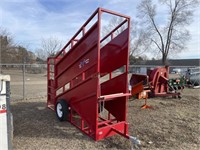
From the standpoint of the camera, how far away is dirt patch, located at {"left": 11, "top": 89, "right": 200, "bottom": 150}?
3.94 meters

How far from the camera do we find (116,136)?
172 inches

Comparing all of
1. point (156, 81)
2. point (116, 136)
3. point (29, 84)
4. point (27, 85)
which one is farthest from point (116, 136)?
point (29, 84)

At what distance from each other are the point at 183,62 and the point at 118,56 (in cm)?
6334

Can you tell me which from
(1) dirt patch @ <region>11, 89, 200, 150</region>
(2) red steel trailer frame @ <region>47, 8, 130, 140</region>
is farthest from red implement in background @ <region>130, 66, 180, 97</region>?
(2) red steel trailer frame @ <region>47, 8, 130, 140</region>

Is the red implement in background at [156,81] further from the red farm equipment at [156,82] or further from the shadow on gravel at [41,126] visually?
the shadow on gravel at [41,126]

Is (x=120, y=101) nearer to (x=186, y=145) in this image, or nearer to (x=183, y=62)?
(x=186, y=145)

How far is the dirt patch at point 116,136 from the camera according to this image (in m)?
3.94

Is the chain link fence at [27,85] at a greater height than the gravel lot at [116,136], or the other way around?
the chain link fence at [27,85]

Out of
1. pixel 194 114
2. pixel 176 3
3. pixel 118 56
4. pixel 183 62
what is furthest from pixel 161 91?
pixel 183 62

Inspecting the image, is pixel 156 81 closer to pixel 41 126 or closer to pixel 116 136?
pixel 116 136

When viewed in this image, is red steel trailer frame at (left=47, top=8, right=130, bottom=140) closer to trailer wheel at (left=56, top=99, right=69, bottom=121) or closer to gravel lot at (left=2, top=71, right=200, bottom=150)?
trailer wheel at (left=56, top=99, right=69, bottom=121)

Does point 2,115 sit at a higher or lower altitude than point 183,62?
lower

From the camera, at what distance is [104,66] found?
4.76 m

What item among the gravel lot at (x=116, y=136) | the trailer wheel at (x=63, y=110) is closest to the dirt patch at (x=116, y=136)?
the gravel lot at (x=116, y=136)
